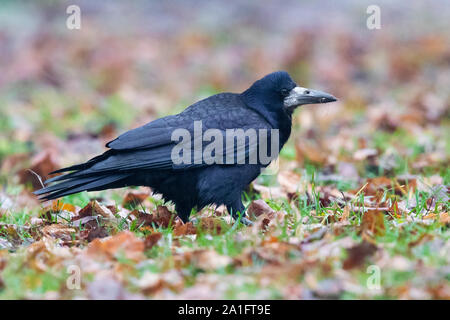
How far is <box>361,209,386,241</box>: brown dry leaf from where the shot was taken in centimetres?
340

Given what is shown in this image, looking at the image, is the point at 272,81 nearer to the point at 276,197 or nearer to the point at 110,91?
the point at 276,197

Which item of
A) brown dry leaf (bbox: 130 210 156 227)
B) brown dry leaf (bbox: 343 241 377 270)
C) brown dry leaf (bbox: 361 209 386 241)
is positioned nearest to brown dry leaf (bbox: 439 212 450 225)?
brown dry leaf (bbox: 361 209 386 241)

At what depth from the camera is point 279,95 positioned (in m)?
4.48

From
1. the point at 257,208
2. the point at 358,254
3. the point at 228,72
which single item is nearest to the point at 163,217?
the point at 257,208

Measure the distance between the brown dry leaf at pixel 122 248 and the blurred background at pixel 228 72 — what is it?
2340 mm

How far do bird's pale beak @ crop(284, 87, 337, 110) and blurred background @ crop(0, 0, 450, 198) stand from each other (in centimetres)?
95

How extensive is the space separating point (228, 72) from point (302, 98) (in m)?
5.44

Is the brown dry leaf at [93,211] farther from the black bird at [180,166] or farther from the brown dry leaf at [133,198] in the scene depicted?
the brown dry leaf at [133,198]

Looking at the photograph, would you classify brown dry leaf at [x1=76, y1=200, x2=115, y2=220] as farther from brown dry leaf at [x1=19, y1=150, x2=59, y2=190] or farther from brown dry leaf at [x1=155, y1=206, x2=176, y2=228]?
brown dry leaf at [x1=19, y1=150, x2=59, y2=190]

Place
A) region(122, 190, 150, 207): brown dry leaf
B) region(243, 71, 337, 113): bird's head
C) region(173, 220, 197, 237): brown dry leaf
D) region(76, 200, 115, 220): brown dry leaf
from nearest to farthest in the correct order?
region(173, 220, 197, 237): brown dry leaf → region(76, 200, 115, 220): brown dry leaf → region(243, 71, 337, 113): bird's head → region(122, 190, 150, 207): brown dry leaf

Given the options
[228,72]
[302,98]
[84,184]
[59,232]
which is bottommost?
[59,232]

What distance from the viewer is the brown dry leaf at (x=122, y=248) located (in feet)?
10.7

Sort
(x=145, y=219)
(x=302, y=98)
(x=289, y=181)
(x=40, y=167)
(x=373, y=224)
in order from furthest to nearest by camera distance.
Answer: (x=40, y=167), (x=289, y=181), (x=302, y=98), (x=145, y=219), (x=373, y=224)

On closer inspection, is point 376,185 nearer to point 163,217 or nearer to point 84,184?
→ point 163,217
